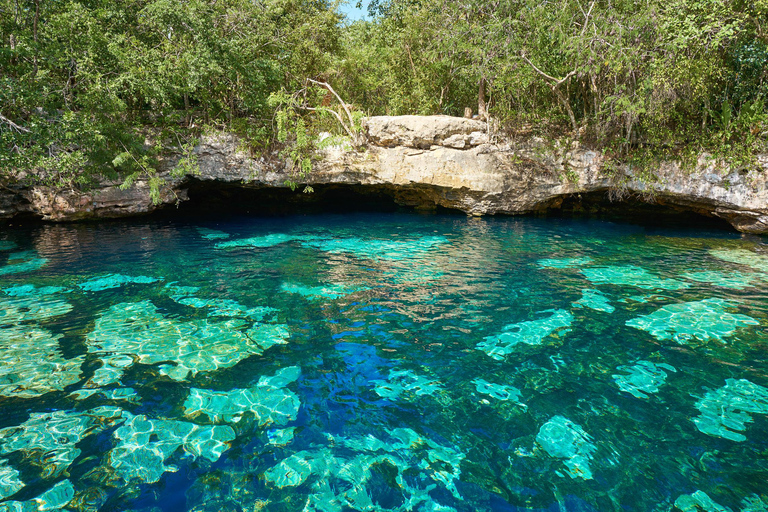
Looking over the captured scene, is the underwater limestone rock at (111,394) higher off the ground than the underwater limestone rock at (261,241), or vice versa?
the underwater limestone rock at (261,241)

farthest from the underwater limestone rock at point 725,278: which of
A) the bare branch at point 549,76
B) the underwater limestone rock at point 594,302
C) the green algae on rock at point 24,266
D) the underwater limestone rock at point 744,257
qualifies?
the green algae on rock at point 24,266

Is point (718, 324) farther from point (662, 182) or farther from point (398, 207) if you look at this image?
point (398, 207)

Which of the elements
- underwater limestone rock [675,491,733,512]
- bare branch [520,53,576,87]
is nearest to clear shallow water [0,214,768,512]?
underwater limestone rock [675,491,733,512]

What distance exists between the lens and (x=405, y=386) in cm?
434

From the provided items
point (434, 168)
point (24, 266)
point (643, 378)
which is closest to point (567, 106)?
point (434, 168)

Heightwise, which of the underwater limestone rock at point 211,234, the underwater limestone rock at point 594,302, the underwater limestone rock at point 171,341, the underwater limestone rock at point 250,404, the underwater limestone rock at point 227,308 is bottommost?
the underwater limestone rock at point 250,404

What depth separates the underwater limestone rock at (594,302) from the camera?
253 inches

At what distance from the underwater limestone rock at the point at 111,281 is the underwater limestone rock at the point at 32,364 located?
1789 mm

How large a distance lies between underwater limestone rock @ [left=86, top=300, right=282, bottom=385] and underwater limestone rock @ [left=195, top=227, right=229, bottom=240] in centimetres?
541

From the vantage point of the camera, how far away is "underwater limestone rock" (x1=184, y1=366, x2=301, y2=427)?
384 cm

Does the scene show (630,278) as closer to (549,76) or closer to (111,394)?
(549,76)

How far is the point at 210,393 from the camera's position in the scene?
4.20 meters

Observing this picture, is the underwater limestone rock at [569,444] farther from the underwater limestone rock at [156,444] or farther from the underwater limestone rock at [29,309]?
the underwater limestone rock at [29,309]

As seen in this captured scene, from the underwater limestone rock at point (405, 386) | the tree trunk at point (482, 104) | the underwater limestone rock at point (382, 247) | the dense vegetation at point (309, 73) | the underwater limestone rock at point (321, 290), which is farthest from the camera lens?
the tree trunk at point (482, 104)
